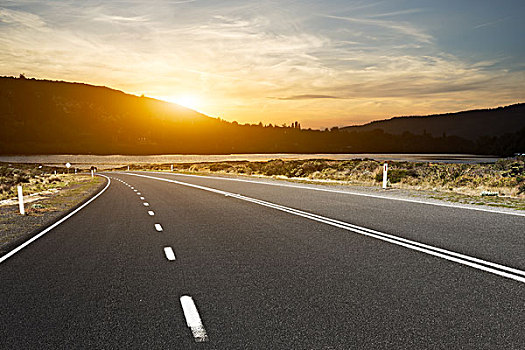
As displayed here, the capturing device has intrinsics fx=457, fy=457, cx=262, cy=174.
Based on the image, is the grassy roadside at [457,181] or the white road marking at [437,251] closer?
the white road marking at [437,251]

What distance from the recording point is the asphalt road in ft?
13.2

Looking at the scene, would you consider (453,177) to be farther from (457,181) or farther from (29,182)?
(29,182)

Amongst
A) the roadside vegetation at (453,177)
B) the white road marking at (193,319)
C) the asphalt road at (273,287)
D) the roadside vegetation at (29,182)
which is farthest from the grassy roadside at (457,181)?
the roadside vegetation at (29,182)

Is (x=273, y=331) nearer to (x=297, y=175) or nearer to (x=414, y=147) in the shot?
(x=297, y=175)

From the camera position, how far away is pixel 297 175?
37.2m

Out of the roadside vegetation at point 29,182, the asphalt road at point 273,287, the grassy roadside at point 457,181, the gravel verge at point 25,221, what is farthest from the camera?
the roadside vegetation at point 29,182

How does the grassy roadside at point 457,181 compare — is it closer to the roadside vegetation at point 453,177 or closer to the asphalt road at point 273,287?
the roadside vegetation at point 453,177

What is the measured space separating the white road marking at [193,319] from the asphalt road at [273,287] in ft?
0.07

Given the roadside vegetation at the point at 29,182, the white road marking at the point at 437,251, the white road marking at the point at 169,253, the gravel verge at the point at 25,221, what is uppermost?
the white road marking at the point at 437,251

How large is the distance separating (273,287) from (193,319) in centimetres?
131

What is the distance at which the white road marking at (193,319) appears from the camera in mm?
4047

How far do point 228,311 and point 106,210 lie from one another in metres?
12.0

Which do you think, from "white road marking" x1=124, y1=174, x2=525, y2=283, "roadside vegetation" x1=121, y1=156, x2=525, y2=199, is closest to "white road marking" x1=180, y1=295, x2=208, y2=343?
"white road marking" x1=124, y1=174, x2=525, y2=283

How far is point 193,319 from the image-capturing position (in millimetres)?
4484
